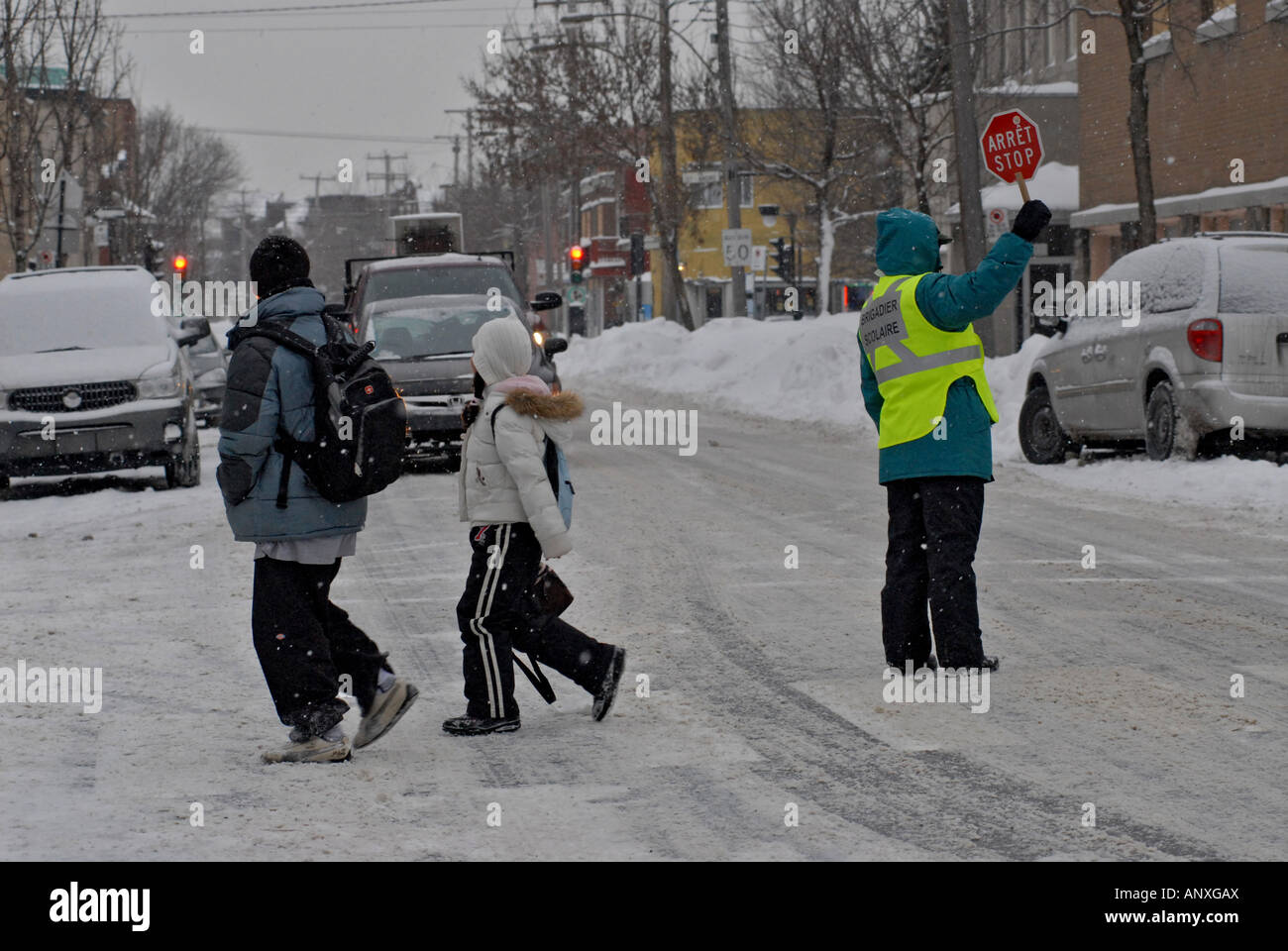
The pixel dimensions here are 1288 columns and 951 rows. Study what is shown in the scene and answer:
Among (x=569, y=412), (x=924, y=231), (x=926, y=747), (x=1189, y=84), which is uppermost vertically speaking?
(x=1189, y=84)

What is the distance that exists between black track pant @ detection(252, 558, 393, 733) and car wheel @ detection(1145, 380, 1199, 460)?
948 cm

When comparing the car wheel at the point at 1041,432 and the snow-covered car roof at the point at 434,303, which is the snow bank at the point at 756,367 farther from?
the snow-covered car roof at the point at 434,303

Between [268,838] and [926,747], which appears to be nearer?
[268,838]

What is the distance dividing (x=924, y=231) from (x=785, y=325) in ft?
83.8

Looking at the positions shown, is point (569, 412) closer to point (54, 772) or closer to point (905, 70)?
point (54, 772)

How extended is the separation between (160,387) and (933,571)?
33.4ft

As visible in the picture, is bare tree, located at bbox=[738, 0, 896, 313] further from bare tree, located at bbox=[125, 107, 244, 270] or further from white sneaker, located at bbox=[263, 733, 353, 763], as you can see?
white sneaker, located at bbox=[263, 733, 353, 763]

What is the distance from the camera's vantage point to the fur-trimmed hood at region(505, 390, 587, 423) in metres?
6.35

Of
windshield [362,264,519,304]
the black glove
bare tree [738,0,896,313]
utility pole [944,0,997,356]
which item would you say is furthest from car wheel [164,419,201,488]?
bare tree [738,0,896,313]

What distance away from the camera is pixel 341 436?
19.2ft

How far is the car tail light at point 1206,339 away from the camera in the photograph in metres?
13.7

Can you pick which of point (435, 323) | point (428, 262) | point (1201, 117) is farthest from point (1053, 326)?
point (1201, 117)
